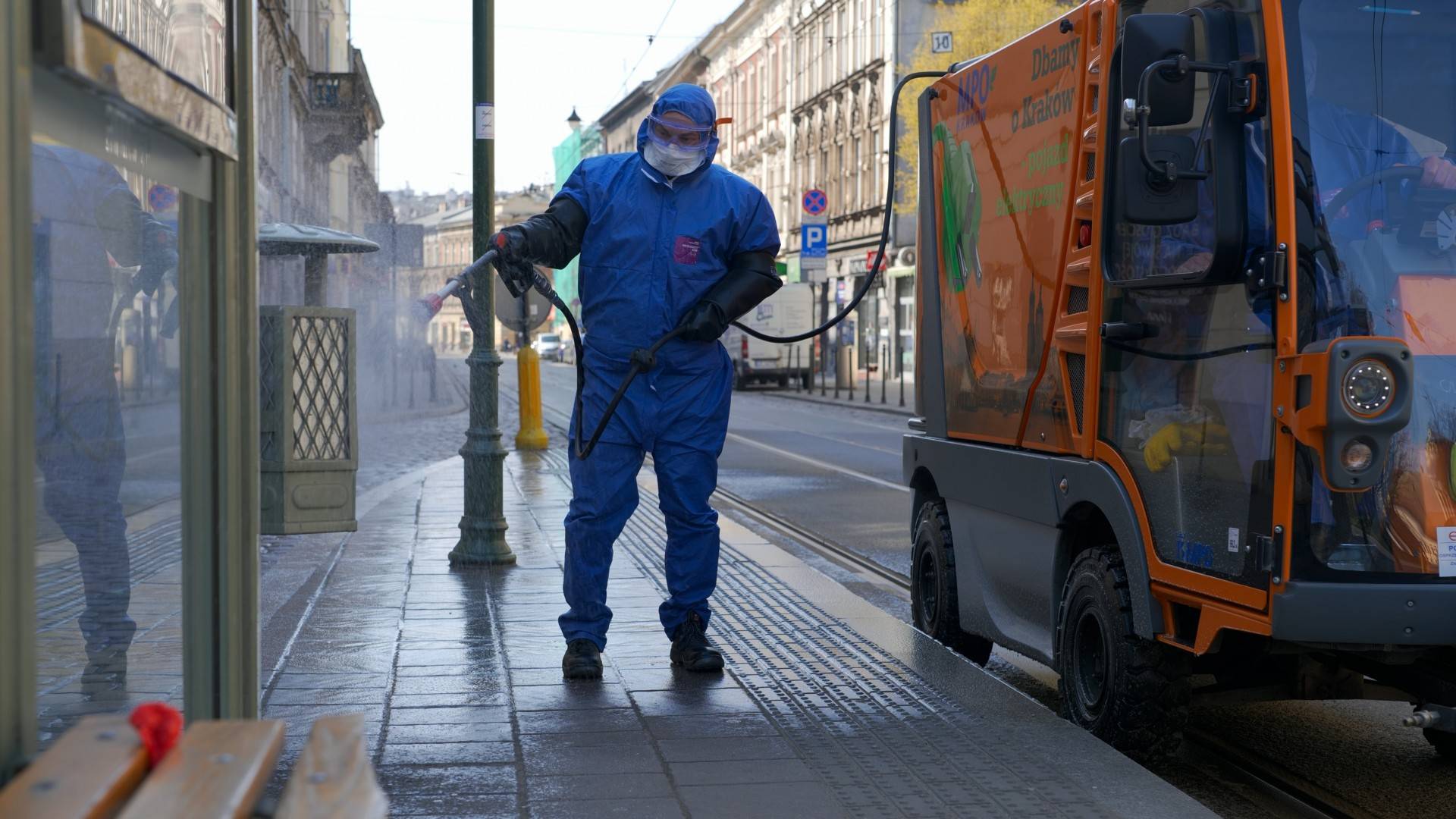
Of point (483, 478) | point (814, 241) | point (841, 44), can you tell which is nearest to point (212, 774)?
point (483, 478)

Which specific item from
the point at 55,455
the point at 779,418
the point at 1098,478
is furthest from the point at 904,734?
the point at 779,418

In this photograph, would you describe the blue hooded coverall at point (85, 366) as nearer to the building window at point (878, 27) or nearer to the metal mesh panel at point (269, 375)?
the metal mesh panel at point (269, 375)

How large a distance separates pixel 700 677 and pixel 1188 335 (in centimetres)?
193

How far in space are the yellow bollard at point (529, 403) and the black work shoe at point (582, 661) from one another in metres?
13.7

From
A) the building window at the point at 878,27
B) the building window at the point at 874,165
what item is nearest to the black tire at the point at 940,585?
the building window at the point at 874,165

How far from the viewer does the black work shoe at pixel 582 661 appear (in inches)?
217

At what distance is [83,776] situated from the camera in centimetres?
206

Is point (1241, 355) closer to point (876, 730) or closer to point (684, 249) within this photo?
point (876, 730)

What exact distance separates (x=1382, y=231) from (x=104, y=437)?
298 centimetres

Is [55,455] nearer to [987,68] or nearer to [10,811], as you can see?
[10,811]

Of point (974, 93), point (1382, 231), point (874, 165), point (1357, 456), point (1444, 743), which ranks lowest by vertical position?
point (1444, 743)

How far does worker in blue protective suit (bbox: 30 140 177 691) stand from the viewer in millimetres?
2557

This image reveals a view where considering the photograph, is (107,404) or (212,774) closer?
(212,774)

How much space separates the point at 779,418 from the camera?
29.3 m
